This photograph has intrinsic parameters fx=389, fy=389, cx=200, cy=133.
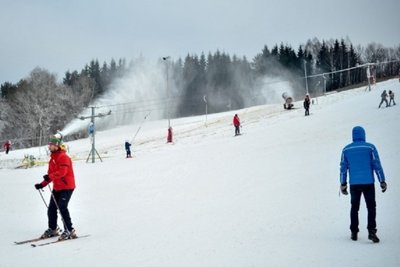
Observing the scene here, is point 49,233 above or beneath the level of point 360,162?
beneath

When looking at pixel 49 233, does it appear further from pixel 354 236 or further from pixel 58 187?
pixel 354 236

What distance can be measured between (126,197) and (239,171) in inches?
197

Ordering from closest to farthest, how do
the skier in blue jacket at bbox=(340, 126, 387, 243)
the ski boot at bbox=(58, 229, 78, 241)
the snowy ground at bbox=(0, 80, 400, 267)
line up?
the snowy ground at bbox=(0, 80, 400, 267), the skier in blue jacket at bbox=(340, 126, 387, 243), the ski boot at bbox=(58, 229, 78, 241)

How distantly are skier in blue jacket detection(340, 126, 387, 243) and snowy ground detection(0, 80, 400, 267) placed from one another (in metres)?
0.43

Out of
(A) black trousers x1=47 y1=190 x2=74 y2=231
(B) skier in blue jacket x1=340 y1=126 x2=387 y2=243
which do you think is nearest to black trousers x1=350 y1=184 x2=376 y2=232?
(B) skier in blue jacket x1=340 y1=126 x2=387 y2=243

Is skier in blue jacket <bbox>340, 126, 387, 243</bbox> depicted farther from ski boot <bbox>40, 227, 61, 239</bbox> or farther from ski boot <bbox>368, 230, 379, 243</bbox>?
ski boot <bbox>40, 227, 61, 239</bbox>

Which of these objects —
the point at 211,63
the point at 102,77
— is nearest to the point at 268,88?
the point at 211,63

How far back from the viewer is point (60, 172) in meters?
7.49

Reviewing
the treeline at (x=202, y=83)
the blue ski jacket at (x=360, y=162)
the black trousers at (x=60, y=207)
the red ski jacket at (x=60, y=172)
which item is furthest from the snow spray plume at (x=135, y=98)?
the blue ski jacket at (x=360, y=162)

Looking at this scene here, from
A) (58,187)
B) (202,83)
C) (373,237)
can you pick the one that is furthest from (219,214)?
(202,83)

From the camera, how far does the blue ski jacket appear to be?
6.28 meters

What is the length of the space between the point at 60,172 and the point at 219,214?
3.57 meters

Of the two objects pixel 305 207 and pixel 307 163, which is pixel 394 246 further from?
pixel 307 163

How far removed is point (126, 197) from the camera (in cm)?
1246
